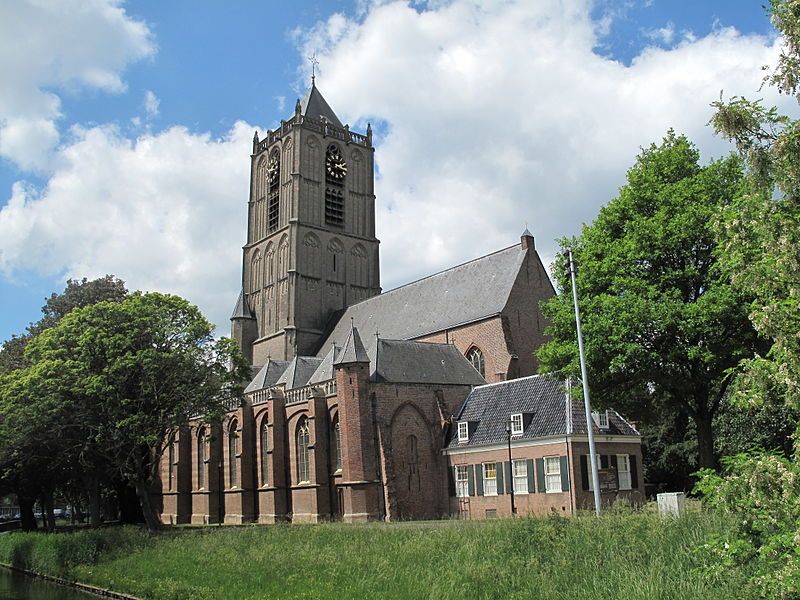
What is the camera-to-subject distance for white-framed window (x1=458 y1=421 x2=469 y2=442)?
38.7 meters

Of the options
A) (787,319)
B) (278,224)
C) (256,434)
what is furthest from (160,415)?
(278,224)

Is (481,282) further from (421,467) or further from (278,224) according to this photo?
(278,224)

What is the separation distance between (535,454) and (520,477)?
139 cm

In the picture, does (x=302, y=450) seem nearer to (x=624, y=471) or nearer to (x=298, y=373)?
(x=298, y=373)

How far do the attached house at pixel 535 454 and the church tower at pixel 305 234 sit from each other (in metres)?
24.3

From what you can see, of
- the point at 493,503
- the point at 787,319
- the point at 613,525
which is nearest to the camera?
the point at 787,319

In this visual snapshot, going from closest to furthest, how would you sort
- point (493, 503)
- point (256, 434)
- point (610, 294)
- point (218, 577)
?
point (218, 577)
point (610, 294)
point (493, 503)
point (256, 434)

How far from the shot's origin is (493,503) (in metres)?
36.2

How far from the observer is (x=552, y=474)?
110ft

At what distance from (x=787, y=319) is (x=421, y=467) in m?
31.1

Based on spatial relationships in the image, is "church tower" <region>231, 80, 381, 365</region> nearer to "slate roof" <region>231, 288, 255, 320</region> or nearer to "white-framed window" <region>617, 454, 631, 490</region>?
"slate roof" <region>231, 288, 255, 320</region>

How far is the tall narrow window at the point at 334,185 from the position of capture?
66.9 metres

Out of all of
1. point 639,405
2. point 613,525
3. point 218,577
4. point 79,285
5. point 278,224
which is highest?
point 278,224

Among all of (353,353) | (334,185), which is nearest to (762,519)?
(353,353)
